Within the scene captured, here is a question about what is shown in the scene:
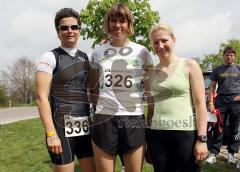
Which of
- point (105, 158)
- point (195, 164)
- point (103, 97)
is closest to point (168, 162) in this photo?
point (195, 164)

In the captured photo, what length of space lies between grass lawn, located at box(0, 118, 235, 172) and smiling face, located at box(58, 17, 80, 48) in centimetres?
292

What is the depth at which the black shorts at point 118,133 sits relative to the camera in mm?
2979

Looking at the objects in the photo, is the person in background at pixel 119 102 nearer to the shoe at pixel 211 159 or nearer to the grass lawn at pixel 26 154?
the grass lawn at pixel 26 154

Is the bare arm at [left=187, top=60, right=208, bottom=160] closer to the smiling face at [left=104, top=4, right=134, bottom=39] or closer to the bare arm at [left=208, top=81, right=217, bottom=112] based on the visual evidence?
the smiling face at [left=104, top=4, right=134, bottom=39]

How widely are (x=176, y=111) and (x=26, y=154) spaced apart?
5469mm

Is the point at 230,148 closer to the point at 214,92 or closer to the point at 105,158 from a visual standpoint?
the point at 214,92

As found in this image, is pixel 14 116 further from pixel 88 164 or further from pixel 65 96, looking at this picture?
pixel 65 96

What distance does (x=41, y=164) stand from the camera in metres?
6.55

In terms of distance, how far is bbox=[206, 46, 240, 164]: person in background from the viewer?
611 cm

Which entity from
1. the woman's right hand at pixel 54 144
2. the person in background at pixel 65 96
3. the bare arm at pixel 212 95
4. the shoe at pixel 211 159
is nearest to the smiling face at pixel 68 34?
the person in background at pixel 65 96

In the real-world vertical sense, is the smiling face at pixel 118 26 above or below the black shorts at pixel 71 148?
above

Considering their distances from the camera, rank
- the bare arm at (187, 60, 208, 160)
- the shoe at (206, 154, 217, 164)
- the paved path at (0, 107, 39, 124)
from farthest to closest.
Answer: the paved path at (0, 107, 39, 124) < the shoe at (206, 154, 217, 164) < the bare arm at (187, 60, 208, 160)

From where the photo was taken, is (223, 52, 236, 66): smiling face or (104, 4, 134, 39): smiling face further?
(223, 52, 236, 66): smiling face

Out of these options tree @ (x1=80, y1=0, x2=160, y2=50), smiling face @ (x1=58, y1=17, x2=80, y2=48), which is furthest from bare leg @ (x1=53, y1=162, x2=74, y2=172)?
tree @ (x1=80, y1=0, x2=160, y2=50)
